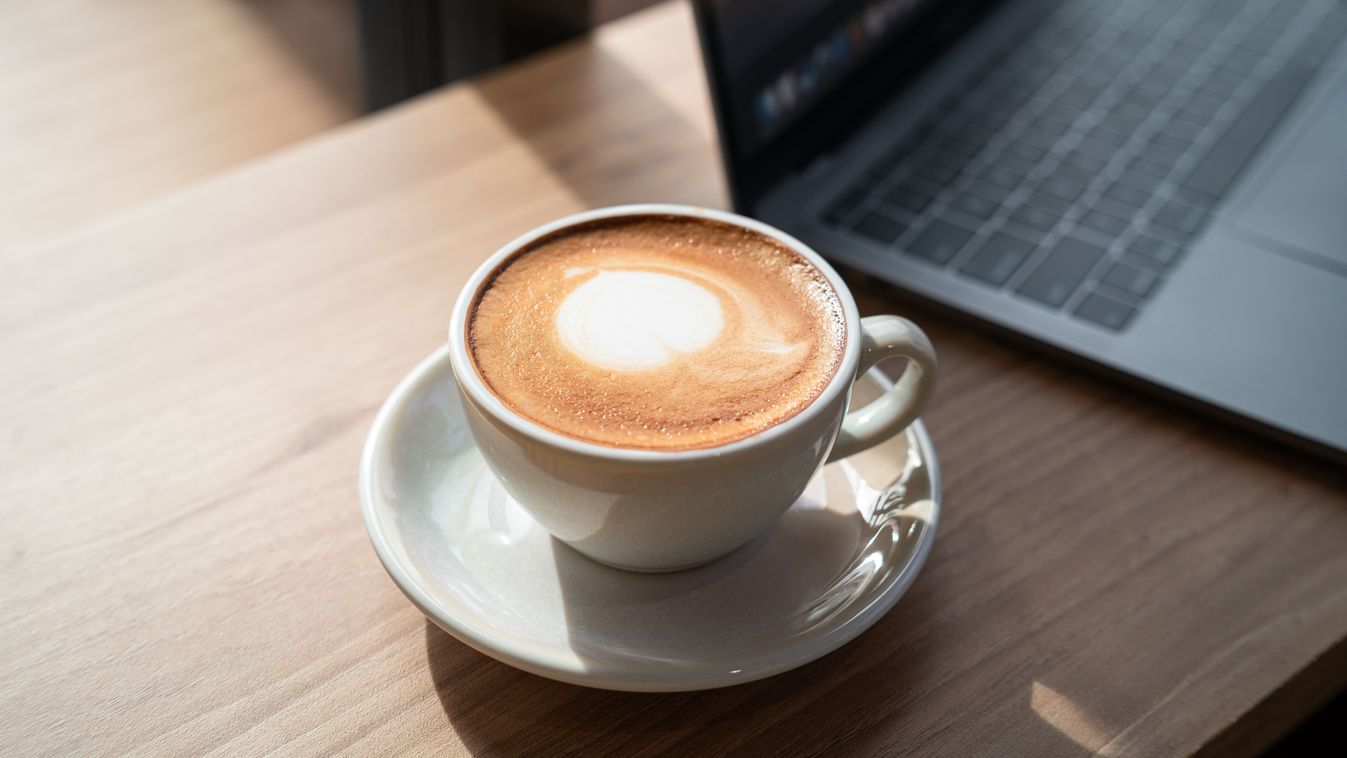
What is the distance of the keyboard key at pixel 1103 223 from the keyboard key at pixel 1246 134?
73 millimetres

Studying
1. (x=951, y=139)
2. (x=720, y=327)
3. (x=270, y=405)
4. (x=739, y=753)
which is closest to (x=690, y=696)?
(x=739, y=753)

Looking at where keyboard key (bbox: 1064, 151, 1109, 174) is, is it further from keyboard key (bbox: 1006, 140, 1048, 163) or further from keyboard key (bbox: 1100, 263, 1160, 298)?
keyboard key (bbox: 1100, 263, 1160, 298)

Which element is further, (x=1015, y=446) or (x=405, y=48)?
(x=405, y=48)

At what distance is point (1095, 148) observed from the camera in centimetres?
71

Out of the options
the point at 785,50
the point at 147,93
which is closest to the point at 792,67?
the point at 785,50

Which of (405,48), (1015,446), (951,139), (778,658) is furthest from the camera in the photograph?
(405,48)

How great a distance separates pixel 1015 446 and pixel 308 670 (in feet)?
1.04

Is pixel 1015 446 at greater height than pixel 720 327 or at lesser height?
lesser

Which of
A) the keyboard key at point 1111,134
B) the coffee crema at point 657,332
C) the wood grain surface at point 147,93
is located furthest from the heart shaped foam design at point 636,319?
the wood grain surface at point 147,93

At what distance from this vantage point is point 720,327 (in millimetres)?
395

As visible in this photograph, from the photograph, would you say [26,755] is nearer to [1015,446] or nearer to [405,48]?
[1015,446]

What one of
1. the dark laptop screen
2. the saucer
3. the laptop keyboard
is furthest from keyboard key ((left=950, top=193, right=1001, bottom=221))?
the saucer

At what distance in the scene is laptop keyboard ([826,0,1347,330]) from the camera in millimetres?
593

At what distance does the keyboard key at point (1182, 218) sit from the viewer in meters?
0.63
